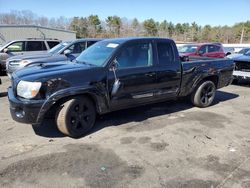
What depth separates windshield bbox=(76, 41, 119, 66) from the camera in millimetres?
5281

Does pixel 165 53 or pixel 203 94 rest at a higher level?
pixel 165 53

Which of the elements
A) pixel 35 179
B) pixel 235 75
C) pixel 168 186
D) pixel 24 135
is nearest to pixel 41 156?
pixel 35 179

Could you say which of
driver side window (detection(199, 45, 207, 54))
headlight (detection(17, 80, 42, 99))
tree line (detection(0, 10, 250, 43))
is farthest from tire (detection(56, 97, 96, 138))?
tree line (detection(0, 10, 250, 43))

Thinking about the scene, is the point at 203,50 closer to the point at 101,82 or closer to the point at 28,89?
the point at 101,82

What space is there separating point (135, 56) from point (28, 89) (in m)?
2.26

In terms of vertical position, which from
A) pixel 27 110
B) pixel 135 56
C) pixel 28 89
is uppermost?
pixel 135 56

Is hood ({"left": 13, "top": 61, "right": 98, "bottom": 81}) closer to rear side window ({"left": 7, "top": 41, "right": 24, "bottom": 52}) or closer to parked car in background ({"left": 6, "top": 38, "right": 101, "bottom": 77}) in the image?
parked car in background ({"left": 6, "top": 38, "right": 101, "bottom": 77})

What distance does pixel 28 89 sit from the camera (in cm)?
440

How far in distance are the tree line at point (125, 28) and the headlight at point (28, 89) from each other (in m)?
62.3

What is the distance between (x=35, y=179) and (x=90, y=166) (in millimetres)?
768

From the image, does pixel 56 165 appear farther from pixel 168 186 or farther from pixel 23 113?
pixel 168 186

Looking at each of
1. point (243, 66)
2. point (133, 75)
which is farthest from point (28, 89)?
point (243, 66)

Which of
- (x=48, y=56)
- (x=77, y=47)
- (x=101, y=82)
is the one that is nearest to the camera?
(x=101, y=82)

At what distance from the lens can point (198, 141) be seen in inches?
191
